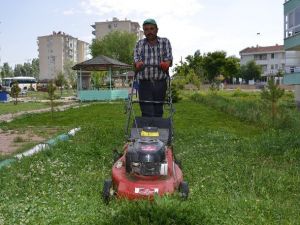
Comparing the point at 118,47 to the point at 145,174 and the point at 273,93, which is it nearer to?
the point at 273,93

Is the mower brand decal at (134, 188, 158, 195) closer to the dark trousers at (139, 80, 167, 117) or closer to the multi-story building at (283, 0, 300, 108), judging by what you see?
the dark trousers at (139, 80, 167, 117)

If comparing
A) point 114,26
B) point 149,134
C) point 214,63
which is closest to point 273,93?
point 149,134

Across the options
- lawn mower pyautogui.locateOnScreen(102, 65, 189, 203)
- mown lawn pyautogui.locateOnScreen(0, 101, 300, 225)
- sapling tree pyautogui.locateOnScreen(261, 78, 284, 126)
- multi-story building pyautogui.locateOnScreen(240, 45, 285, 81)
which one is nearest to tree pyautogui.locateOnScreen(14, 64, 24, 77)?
multi-story building pyautogui.locateOnScreen(240, 45, 285, 81)

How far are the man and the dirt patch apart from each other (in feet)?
10.4

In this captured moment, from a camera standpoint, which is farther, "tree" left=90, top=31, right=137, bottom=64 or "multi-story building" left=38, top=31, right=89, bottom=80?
"multi-story building" left=38, top=31, right=89, bottom=80

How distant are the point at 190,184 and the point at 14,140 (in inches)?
207

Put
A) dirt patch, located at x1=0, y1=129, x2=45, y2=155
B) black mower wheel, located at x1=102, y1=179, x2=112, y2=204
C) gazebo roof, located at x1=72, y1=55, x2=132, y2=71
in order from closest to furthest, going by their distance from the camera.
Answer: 1. black mower wheel, located at x1=102, y1=179, x2=112, y2=204
2. dirt patch, located at x1=0, y1=129, x2=45, y2=155
3. gazebo roof, located at x1=72, y1=55, x2=132, y2=71

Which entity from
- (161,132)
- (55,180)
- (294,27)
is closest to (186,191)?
(161,132)

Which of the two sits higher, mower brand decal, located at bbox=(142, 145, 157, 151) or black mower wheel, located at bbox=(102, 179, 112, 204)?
mower brand decal, located at bbox=(142, 145, 157, 151)

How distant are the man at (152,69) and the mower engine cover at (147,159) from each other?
65.3 inches

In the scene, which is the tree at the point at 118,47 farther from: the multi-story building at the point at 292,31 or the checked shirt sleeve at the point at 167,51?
the checked shirt sleeve at the point at 167,51

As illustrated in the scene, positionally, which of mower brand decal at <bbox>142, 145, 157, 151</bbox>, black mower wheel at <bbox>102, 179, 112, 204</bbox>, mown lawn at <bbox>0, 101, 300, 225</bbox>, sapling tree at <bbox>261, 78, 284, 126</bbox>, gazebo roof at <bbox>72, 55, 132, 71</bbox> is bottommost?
mown lawn at <bbox>0, 101, 300, 225</bbox>

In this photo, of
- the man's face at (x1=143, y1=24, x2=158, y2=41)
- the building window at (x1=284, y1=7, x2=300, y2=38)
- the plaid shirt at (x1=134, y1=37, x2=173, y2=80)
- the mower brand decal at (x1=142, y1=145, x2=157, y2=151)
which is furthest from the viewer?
the building window at (x1=284, y1=7, x2=300, y2=38)

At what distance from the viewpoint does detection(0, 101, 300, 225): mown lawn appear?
14.5 feet
